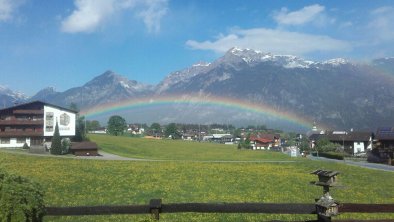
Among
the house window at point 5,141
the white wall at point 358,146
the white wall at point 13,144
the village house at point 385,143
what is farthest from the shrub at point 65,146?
the white wall at point 358,146

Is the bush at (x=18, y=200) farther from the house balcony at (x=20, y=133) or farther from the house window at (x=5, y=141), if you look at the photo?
the house window at (x=5, y=141)

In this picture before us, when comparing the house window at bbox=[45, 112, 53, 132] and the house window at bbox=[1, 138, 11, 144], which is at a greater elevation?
the house window at bbox=[45, 112, 53, 132]

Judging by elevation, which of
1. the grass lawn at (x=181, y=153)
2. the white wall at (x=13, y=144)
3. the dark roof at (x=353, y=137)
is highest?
the dark roof at (x=353, y=137)

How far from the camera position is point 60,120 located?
349 ft

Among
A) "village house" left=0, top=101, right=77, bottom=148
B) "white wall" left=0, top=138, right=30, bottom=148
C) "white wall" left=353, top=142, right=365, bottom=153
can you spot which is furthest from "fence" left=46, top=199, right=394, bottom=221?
"white wall" left=353, top=142, right=365, bottom=153

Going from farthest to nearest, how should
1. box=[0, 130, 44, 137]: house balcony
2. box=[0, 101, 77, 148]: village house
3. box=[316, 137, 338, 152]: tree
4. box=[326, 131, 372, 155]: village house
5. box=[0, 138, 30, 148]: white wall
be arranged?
box=[326, 131, 372, 155]: village house < box=[316, 137, 338, 152]: tree < box=[0, 101, 77, 148]: village house < box=[0, 138, 30, 148]: white wall < box=[0, 130, 44, 137]: house balcony

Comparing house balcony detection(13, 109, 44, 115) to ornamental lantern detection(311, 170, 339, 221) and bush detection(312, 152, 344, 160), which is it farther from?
ornamental lantern detection(311, 170, 339, 221)

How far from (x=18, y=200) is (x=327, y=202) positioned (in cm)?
784

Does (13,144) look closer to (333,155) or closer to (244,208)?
(333,155)

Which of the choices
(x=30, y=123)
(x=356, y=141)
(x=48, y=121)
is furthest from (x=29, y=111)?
(x=356, y=141)

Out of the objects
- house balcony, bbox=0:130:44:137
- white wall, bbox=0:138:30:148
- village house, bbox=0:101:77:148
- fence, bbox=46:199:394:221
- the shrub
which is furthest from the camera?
village house, bbox=0:101:77:148

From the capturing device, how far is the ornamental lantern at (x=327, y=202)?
10.2m

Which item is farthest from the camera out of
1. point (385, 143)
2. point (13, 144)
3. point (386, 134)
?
point (386, 134)

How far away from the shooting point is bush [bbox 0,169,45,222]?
382 inches
